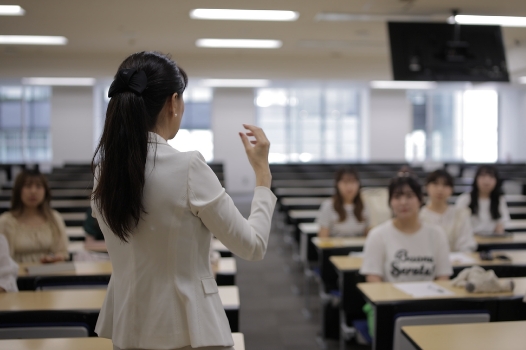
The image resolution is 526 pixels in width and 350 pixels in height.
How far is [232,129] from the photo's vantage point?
44.8ft

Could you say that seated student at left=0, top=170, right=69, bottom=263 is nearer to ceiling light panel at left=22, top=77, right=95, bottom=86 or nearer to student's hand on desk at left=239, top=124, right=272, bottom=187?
student's hand on desk at left=239, top=124, right=272, bottom=187

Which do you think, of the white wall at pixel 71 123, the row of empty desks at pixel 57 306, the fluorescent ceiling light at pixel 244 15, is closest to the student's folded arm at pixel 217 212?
the row of empty desks at pixel 57 306

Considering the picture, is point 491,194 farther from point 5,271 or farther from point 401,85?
point 401,85

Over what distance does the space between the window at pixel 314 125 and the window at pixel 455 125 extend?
1823 mm

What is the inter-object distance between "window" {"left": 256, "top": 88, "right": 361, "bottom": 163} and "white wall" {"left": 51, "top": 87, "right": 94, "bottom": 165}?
487 cm

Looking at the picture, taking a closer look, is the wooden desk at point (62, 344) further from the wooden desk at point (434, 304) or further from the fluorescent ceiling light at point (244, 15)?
the fluorescent ceiling light at point (244, 15)

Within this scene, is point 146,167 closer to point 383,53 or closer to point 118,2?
point 118,2

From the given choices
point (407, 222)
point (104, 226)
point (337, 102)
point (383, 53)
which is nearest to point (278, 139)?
point (337, 102)

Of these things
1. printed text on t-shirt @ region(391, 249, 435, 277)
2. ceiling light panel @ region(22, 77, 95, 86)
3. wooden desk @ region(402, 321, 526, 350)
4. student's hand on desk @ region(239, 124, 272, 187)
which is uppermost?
ceiling light panel @ region(22, 77, 95, 86)

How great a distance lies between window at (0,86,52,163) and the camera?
1378 cm

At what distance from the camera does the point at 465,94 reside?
1541 cm

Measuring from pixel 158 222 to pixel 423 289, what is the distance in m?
1.93

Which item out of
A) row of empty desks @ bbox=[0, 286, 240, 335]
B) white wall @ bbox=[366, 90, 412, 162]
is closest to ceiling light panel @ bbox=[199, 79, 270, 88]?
white wall @ bbox=[366, 90, 412, 162]

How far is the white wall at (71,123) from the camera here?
12.9 meters
